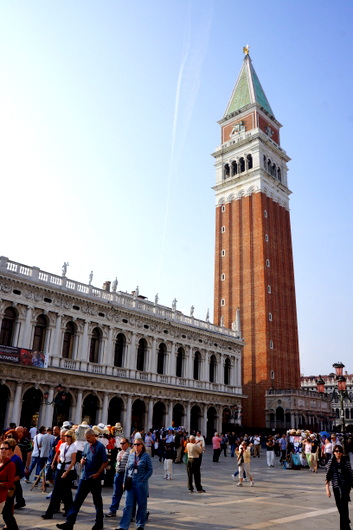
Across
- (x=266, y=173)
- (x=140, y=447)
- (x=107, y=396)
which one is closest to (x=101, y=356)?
(x=107, y=396)

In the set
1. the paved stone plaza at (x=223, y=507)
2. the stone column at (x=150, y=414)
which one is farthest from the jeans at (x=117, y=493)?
the stone column at (x=150, y=414)

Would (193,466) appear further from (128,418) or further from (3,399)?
(128,418)

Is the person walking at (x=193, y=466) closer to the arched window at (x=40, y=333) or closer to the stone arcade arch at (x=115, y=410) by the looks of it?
the arched window at (x=40, y=333)

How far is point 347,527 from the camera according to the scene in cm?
817

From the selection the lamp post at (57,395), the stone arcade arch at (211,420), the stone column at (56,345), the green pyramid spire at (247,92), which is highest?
the green pyramid spire at (247,92)

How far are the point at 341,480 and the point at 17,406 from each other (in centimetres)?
2379

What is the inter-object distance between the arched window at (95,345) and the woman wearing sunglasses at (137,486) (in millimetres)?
26087

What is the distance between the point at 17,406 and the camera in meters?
28.1

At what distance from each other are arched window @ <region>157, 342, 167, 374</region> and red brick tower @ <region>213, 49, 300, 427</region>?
14.9 m

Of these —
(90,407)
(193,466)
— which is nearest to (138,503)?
(193,466)

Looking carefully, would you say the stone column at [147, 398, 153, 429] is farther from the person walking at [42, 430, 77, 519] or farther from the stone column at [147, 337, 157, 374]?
the person walking at [42, 430, 77, 519]

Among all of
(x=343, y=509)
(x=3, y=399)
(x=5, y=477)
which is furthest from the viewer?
(x=3, y=399)

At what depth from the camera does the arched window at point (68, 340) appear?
32.2 meters

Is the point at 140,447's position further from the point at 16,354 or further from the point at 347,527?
the point at 16,354
